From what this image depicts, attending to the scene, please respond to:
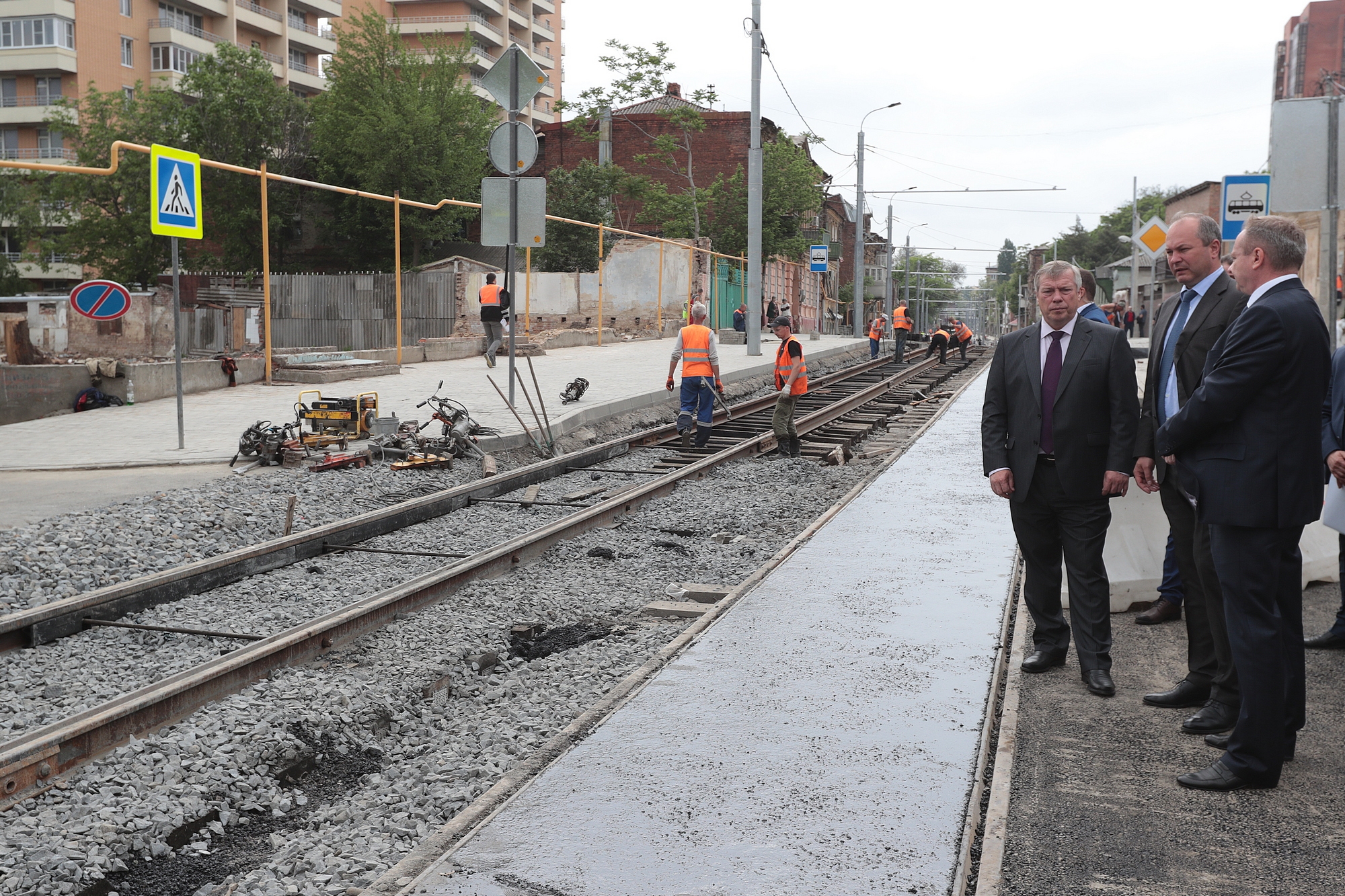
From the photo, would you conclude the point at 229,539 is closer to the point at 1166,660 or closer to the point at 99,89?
the point at 1166,660

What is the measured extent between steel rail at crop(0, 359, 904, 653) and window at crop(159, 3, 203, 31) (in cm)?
6129

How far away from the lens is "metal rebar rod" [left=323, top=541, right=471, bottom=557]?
7.60m

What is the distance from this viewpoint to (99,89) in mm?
60031

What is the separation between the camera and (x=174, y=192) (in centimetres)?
1112

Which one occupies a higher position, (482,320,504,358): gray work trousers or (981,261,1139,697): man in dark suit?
(482,320,504,358): gray work trousers

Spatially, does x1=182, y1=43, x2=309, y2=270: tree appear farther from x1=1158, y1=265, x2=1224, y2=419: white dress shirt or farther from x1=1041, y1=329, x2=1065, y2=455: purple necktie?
x1=1158, y1=265, x2=1224, y2=419: white dress shirt

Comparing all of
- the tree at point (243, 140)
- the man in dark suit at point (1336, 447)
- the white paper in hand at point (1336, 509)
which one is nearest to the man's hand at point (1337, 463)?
the man in dark suit at point (1336, 447)

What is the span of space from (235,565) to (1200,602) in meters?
5.37

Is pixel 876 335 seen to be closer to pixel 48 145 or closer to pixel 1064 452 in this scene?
pixel 1064 452

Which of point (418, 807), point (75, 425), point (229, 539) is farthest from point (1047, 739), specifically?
point (75, 425)

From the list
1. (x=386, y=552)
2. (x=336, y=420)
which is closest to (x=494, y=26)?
(x=336, y=420)

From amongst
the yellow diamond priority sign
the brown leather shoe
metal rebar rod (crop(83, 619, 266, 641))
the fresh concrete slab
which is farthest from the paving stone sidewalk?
the brown leather shoe

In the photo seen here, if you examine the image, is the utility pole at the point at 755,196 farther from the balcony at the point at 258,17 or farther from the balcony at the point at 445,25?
the balcony at the point at 445,25

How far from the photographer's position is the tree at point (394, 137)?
50156mm
